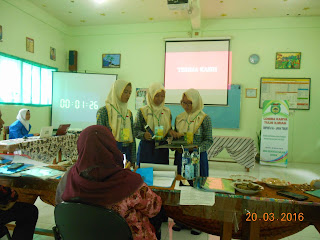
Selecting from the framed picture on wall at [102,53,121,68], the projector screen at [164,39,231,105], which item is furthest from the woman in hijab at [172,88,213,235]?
the framed picture on wall at [102,53,121,68]

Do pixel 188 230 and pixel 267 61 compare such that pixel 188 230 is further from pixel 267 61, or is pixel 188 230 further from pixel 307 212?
pixel 267 61

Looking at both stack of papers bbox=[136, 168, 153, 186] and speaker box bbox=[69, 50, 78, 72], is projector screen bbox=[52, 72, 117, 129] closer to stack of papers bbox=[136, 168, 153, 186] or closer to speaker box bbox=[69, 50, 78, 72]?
speaker box bbox=[69, 50, 78, 72]

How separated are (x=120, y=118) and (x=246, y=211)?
1476 mm

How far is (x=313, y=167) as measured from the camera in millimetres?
4992

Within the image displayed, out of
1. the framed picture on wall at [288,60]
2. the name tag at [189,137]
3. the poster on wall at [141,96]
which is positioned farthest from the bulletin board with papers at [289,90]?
the name tag at [189,137]

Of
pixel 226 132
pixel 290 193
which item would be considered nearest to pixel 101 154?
pixel 290 193

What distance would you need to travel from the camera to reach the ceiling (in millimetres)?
4730

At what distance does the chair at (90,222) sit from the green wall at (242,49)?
4775 mm

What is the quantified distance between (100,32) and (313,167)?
5.96 metres

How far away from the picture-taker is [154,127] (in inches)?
99.5

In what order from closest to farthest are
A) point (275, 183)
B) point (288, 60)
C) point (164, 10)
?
1. point (275, 183)
2. point (164, 10)
3. point (288, 60)

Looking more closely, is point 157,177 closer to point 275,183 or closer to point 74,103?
point 275,183

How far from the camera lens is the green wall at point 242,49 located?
17.4 ft
